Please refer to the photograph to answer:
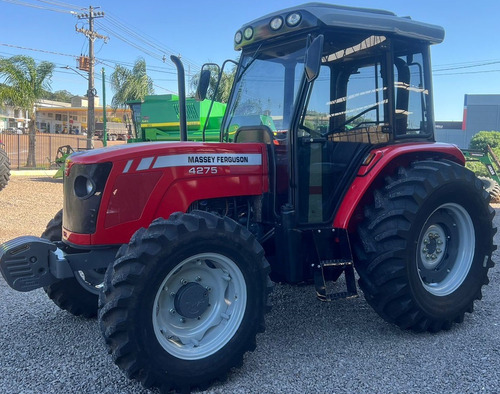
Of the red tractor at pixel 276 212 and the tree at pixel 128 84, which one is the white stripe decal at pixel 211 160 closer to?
the red tractor at pixel 276 212

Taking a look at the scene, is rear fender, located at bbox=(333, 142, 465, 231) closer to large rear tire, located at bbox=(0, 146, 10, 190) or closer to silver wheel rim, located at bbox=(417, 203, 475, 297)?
silver wheel rim, located at bbox=(417, 203, 475, 297)

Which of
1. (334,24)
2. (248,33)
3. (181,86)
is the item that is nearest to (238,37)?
(248,33)

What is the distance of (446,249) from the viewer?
4320mm

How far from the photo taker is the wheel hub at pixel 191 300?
3168mm

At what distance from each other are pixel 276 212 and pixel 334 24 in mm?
1507

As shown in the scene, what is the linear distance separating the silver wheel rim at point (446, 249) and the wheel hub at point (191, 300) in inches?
76.1

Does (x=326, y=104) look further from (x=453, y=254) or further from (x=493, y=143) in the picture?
(x=493, y=143)

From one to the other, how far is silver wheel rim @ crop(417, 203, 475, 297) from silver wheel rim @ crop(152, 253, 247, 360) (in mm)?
1721

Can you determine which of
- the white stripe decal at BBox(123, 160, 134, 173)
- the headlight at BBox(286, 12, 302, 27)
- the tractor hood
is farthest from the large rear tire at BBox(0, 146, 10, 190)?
the headlight at BBox(286, 12, 302, 27)

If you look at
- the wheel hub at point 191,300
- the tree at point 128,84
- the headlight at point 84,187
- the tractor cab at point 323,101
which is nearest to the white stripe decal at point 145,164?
the headlight at point 84,187

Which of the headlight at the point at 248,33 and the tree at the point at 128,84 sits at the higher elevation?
the tree at the point at 128,84

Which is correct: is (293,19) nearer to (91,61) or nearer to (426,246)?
(426,246)

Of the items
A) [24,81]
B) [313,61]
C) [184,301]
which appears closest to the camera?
[184,301]

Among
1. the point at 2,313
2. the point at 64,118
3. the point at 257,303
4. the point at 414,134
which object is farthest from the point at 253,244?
the point at 64,118
